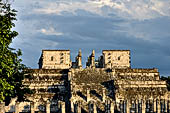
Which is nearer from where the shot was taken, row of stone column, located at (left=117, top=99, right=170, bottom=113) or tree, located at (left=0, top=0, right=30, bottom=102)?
tree, located at (left=0, top=0, right=30, bottom=102)

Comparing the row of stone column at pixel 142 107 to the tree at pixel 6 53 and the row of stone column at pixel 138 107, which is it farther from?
the tree at pixel 6 53

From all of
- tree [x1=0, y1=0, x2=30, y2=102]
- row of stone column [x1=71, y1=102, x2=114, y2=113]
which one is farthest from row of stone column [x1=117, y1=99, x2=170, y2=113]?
tree [x1=0, y1=0, x2=30, y2=102]

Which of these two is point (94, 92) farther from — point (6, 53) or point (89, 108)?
point (6, 53)

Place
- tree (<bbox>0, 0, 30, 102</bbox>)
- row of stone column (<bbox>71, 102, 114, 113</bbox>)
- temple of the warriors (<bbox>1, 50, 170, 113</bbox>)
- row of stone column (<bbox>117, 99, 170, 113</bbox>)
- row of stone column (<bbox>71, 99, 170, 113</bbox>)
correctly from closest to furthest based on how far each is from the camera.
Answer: tree (<bbox>0, 0, 30, 102</bbox>)
row of stone column (<bbox>117, 99, 170, 113</bbox>)
row of stone column (<bbox>71, 99, 170, 113</bbox>)
row of stone column (<bbox>71, 102, 114, 113</bbox>)
temple of the warriors (<bbox>1, 50, 170, 113</bbox>)

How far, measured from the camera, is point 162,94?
83.9m

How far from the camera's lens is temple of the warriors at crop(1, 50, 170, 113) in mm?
70125

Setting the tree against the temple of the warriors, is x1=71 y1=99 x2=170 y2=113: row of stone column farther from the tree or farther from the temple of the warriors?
the tree

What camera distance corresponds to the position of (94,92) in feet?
261

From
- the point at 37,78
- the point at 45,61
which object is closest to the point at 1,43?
the point at 37,78

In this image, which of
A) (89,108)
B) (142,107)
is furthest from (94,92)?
(142,107)

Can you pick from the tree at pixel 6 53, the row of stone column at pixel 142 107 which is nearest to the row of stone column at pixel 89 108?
the row of stone column at pixel 142 107

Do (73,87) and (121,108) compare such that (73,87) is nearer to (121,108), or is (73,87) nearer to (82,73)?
(82,73)

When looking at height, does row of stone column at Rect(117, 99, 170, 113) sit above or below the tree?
below

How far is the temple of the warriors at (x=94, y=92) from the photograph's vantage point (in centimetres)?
7012
